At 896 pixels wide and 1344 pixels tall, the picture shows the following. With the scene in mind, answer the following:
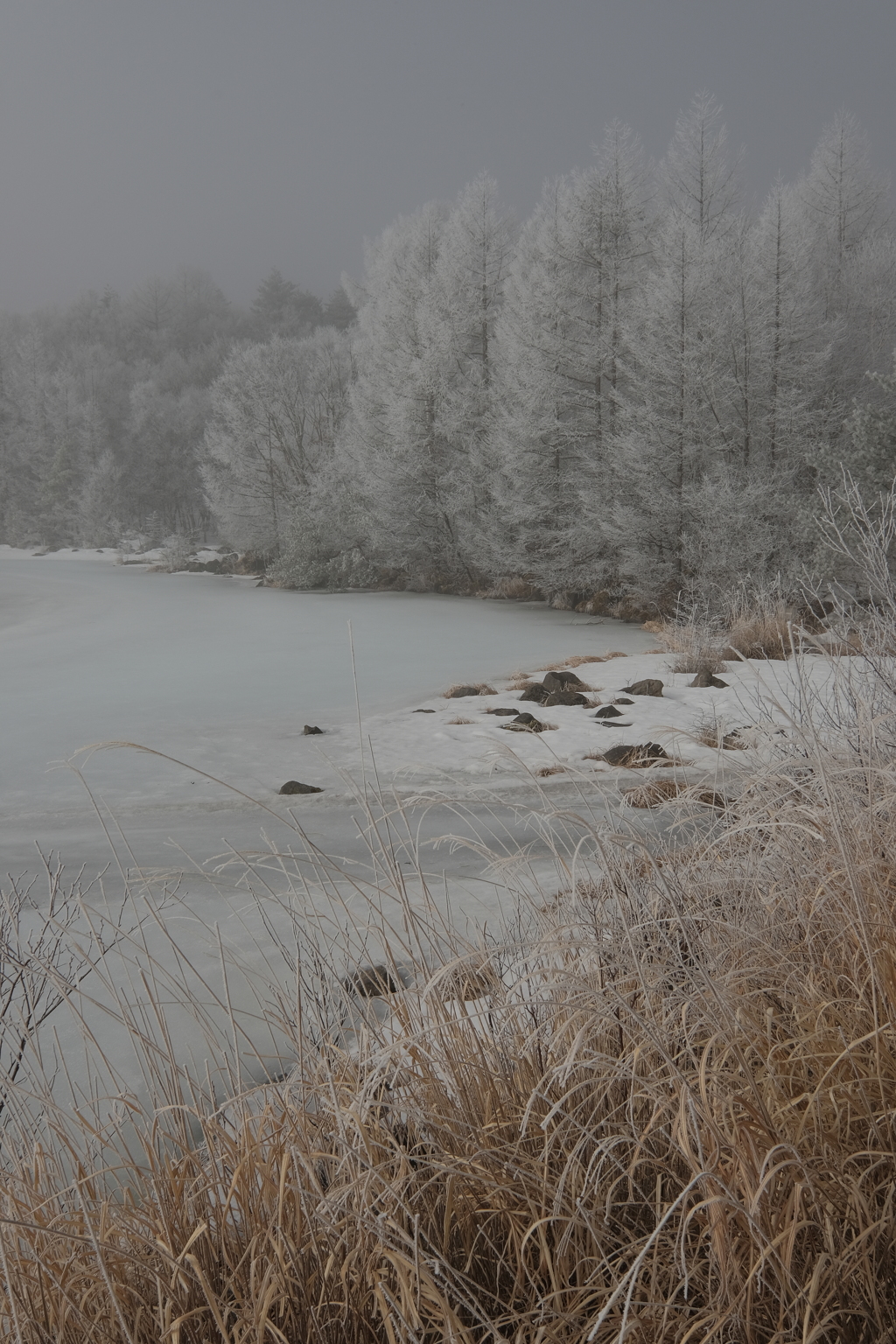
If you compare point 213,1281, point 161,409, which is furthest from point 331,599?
point 161,409

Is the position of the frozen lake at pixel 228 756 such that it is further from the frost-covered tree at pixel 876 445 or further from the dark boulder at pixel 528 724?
the frost-covered tree at pixel 876 445

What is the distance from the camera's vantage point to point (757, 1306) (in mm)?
1146

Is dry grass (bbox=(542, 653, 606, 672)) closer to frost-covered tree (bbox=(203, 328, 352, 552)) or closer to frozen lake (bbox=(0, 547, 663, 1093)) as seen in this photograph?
frozen lake (bbox=(0, 547, 663, 1093))

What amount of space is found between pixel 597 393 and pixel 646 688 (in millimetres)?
10945

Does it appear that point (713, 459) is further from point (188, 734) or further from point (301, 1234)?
point (301, 1234)

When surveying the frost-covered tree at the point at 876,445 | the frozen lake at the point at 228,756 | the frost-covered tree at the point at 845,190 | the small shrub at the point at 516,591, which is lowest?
the frozen lake at the point at 228,756

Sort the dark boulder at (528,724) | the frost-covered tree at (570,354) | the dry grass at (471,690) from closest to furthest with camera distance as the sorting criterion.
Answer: the dark boulder at (528,724) → the dry grass at (471,690) → the frost-covered tree at (570,354)

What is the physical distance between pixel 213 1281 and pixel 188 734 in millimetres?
5779

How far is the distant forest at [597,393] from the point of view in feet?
46.9

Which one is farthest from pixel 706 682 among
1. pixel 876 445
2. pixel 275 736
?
pixel 876 445

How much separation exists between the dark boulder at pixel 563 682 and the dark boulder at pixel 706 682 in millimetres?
912

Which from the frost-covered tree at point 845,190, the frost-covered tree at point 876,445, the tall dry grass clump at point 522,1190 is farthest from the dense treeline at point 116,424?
the tall dry grass clump at point 522,1190

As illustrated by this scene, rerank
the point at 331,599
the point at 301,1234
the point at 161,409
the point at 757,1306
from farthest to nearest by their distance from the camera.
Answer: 1. the point at 161,409
2. the point at 331,599
3. the point at 301,1234
4. the point at 757,1306

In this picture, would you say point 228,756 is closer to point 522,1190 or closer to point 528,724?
point 528,724
